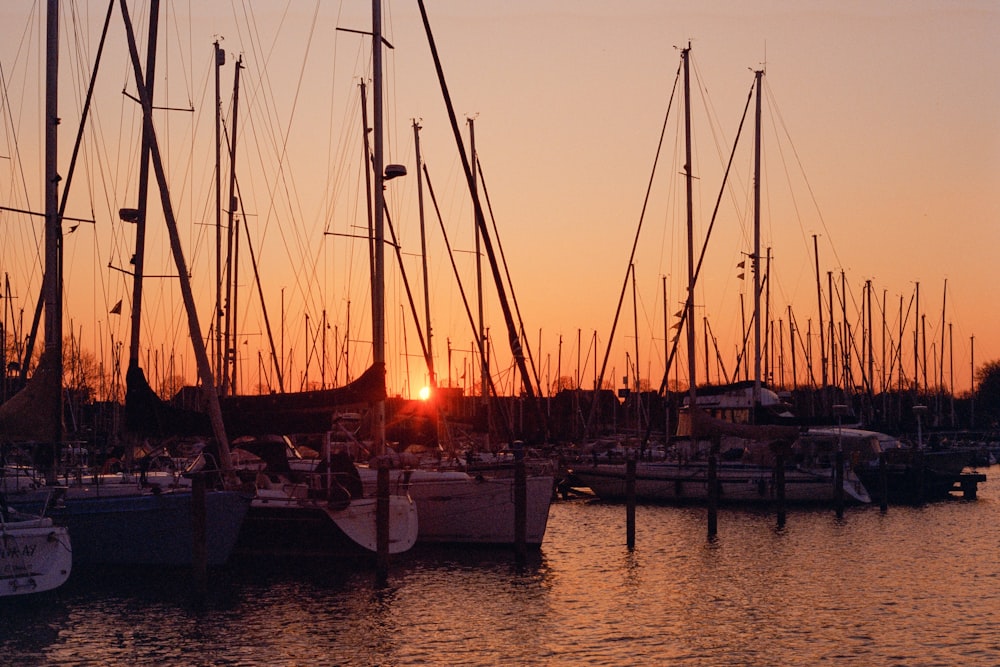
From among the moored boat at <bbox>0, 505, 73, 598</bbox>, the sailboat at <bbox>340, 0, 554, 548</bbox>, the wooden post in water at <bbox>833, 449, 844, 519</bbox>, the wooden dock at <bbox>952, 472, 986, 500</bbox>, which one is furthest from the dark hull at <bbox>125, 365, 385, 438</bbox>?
the wooden dock at <bbox>952, 472, 986, 500</bbox>

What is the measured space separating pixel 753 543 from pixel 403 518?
537 inches

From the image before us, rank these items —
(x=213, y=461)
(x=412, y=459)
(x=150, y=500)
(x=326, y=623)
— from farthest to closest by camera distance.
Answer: (x=412, y=459) < (x=213, y=461) < (x=150, y=500) < (x=326, y=623)

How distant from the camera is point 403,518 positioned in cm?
3238

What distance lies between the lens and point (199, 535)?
89.7 feet

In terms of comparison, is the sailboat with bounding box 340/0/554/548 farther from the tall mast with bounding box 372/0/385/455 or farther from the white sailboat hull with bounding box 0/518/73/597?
the white sailboat hull with bounding box 0/518/73/597

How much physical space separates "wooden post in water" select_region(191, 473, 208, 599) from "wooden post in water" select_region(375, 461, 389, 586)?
15.0ft

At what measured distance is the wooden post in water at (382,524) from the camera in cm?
3050

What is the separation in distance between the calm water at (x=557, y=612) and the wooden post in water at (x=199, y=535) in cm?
52

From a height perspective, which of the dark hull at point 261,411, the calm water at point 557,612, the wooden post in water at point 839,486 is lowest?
the calm water at point 557,612

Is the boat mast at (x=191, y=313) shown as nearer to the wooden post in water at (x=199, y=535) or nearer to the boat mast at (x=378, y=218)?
the wooden post in water at (x=199, y=535)

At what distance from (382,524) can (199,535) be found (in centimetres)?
504

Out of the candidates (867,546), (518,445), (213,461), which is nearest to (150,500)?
(213,461)

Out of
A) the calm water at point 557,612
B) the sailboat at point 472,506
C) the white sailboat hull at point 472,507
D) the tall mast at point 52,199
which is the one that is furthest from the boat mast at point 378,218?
the tall mast at point 52,199

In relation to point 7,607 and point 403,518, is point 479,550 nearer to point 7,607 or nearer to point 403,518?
point 403,518
